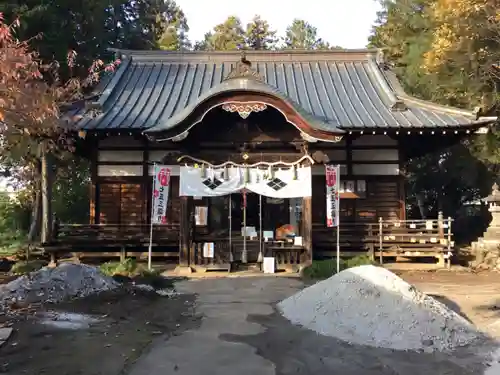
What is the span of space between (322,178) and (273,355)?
10.5 meters

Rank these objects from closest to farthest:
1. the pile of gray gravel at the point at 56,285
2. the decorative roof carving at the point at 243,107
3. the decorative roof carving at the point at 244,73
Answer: the pile of gray gravel at the point at 56,285
the decorative roof carving at the point at 243,107
the decorative roof carving at the point at 244,73

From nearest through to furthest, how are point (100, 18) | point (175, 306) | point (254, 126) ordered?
point (175, 306), point (254, 126), point (100, 18)

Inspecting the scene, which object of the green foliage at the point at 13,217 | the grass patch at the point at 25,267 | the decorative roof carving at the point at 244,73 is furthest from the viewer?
the green foliage at the point at 13,217

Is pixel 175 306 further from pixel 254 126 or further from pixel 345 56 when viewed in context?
pixel 345 56

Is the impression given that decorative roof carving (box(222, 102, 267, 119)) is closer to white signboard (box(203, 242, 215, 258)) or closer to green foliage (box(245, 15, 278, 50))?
white signboard (box(203, 242, 215, 258))

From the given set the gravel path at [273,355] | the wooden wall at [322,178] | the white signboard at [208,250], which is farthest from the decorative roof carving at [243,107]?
the gravel path at [273,355]

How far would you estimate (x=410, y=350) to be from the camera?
6.64 m

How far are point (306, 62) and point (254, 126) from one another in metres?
6.82

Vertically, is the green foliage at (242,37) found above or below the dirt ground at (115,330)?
above

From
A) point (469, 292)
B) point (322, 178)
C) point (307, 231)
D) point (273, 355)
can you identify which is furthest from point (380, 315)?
point (322, 178)

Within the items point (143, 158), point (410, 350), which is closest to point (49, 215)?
point (143, 158)

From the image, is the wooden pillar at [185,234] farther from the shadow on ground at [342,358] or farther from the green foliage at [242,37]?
the green foliage at [242,37]

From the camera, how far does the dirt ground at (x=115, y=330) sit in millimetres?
5988

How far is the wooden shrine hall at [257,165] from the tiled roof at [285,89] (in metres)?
0.07
